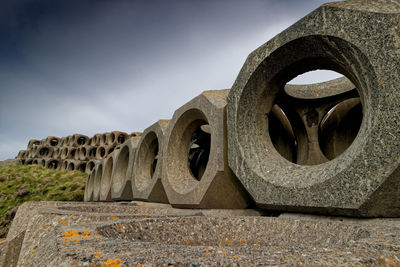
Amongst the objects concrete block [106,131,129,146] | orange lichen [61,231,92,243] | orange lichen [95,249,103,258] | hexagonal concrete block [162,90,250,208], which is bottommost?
orange lichen [61,231,92,243]

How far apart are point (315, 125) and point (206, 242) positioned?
8.98 m

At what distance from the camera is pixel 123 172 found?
38.2 feet

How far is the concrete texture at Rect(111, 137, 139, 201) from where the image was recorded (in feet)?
31.4

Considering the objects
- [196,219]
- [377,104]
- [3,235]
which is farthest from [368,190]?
[3,235]

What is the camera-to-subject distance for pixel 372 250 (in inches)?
42.3

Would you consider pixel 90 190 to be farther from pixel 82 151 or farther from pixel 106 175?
pixel 82 151

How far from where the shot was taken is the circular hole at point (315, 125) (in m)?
9.48

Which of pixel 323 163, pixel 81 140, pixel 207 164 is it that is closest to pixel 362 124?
pixel 323 163

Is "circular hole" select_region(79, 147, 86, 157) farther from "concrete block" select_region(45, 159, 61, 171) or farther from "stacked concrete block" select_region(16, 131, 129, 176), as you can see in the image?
"concrete block" select_region(45, 159, 61, 171)

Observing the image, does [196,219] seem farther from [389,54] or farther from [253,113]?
[253,113]

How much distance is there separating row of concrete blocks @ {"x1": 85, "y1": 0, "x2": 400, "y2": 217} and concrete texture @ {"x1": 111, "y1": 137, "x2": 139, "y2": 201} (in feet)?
11.3

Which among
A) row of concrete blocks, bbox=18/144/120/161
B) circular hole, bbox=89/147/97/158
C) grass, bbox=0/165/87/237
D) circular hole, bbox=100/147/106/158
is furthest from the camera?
circular hole, bbox=89/147/97/158

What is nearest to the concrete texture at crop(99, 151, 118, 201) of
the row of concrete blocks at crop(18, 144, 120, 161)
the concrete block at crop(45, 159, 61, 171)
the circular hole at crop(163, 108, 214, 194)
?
the circular hole at crop(163, 108, 214, 194)

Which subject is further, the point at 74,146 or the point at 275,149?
the point at 74,146
